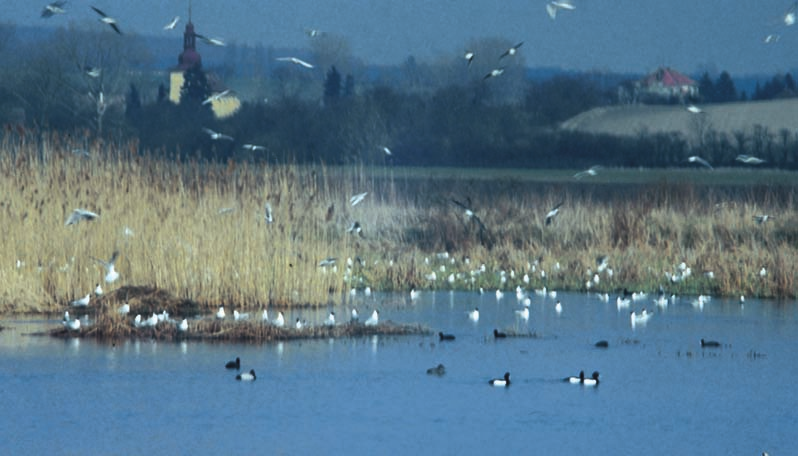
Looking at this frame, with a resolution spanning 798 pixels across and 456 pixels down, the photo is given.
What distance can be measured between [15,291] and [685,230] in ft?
36.5

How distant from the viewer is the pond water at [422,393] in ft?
42.7

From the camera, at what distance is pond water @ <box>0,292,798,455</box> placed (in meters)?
13.0

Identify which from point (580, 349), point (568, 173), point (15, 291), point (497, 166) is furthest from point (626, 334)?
point (497, 166)

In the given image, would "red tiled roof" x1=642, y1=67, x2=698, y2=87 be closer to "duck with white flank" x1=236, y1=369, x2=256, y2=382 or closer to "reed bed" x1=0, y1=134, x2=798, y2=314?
"reed bed" x1=0, y1=134, x2=798, y2=314

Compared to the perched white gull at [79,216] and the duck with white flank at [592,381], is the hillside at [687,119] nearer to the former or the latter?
the perched white gull at [79,216]

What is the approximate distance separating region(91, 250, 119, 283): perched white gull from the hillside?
53642 mm

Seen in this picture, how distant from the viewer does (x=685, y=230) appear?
1056 inches

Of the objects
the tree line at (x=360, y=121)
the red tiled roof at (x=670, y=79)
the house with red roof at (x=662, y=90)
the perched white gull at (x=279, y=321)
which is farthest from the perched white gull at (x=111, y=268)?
the red tiled roof at (x=670, y=79)

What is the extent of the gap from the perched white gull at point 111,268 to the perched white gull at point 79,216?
48cm

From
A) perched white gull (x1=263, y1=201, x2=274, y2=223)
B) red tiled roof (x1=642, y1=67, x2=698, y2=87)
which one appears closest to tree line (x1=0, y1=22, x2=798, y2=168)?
red tiled roof (x1=642, y1=67, x2=698, y2=87)

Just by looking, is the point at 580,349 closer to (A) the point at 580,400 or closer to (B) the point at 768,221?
(A) the point at 580,400

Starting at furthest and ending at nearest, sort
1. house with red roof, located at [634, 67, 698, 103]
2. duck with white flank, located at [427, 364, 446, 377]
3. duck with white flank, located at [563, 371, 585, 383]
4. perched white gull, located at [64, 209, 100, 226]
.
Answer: house with red roof, located at [634, 67, 698, 103] → perched white gull, located at [64, 209, 100, 226] → duck with white flank, located at [427, 364, 446, 377] → duck with white flank, located at [563, 371, 585, 383]

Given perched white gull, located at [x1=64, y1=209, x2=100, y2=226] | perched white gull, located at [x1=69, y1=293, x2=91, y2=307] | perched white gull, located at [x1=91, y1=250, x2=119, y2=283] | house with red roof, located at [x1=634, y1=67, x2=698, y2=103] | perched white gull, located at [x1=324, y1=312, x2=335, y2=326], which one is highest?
house with red roof, located at [x1=634, y1=67, x2=698, y2=103]

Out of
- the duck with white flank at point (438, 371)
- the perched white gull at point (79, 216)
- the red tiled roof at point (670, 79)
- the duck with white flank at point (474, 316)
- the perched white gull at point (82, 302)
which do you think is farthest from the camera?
the red tiled roof at point (670, 79)
